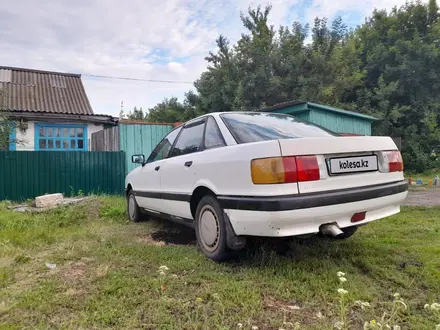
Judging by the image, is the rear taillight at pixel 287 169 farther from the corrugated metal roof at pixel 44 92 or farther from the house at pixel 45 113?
the corrugated metal roof at pixel 44 92

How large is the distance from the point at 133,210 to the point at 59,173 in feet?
11.5

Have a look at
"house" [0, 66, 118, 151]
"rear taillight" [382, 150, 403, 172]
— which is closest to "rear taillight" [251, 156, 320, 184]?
"rear taillight" [382, 150, 403, 172]

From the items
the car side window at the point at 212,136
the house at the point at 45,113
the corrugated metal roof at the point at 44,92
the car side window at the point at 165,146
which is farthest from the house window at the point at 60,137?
the car side window at the point at 212,136

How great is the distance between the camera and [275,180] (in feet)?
7.31

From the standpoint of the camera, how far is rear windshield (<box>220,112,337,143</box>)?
107 inches

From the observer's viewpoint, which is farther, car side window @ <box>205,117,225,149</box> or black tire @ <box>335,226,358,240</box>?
black tire @ <box>335,226,358,240</box>

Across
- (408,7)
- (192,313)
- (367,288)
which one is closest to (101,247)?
(192,313)

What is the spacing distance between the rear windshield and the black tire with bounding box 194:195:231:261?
2.22 feet

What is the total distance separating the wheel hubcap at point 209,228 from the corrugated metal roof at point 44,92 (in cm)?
938

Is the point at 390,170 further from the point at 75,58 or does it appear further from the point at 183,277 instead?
the point at 75,58

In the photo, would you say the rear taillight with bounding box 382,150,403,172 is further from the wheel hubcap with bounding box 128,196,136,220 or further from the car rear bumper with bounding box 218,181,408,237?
the wheel hubcap with bounding box 128,196,136,220

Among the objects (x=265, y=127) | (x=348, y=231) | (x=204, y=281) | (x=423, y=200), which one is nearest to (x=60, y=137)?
(x=265, y=127)

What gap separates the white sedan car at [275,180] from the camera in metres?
2.23

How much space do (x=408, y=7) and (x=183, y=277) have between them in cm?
2159
